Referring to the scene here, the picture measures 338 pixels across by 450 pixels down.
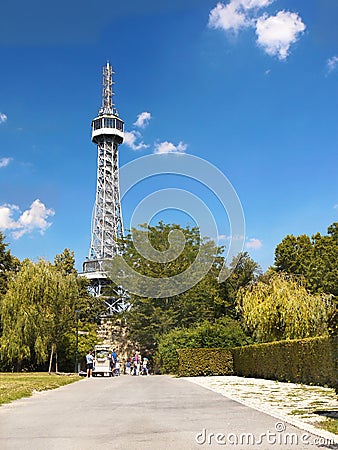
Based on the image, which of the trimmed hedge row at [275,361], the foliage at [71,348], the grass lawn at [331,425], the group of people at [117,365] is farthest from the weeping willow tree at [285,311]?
the foliage at [71,348]

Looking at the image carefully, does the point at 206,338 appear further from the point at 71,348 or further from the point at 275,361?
the point at 71,348

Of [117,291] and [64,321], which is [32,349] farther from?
[117,291]

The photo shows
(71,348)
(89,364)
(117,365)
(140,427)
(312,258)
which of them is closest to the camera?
(140,427)

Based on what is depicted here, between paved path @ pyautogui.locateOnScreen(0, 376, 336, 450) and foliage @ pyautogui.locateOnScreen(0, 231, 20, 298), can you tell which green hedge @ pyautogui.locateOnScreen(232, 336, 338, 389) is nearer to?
paved path @ pyautogui.locateOnScreen(0, 376, 336, 450)

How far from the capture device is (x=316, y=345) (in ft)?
51.7

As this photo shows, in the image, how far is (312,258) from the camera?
4416 cm

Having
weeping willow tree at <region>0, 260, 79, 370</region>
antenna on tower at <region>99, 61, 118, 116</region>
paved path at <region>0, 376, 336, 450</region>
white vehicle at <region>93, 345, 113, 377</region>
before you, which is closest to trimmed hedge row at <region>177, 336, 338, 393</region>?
paved path at <region>0, 376, 336, 450</region>

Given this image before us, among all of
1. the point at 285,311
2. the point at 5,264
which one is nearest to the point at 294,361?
the point at 285,311

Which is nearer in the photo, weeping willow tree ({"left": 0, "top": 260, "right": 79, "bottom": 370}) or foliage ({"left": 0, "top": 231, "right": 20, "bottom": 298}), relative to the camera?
weeping willow tree ({"left": 0, "top": 260, "right": 79, "bottom": 370})

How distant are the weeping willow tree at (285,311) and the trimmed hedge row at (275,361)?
4.27ft

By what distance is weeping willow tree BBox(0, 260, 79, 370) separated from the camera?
32.7 m

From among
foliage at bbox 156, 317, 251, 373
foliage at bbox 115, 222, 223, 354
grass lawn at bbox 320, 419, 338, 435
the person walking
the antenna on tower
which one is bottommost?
grass lawn at bbox 320, 419, 338, 435

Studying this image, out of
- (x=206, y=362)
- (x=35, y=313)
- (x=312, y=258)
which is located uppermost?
(x=312, y=258)

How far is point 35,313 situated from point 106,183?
47.1m
